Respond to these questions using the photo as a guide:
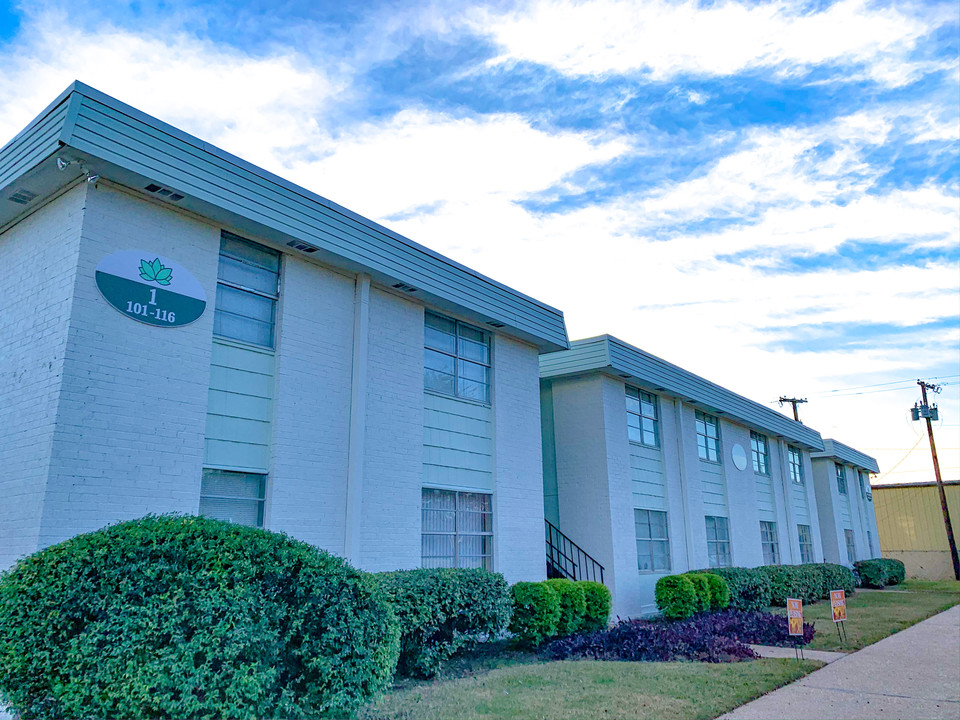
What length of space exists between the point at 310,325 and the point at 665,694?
20.9 feet

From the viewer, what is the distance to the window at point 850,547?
33281 millimetres

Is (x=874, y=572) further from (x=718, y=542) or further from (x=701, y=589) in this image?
(x=701, y=589)

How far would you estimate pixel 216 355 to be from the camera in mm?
9352

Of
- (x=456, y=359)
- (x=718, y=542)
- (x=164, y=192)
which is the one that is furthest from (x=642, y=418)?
(x=164, y=192)

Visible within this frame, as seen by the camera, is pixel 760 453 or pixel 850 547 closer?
pixel 760 453

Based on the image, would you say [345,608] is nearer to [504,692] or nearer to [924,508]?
[504,692]

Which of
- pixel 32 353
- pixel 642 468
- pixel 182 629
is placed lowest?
pixel 182 629

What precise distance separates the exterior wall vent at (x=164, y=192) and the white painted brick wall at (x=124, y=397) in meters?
0.19

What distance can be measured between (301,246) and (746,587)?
44.0 feet

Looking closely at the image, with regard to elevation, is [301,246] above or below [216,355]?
above

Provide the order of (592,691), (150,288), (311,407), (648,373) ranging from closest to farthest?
(592,691) → (150,288) → (311,407) → (648,373)

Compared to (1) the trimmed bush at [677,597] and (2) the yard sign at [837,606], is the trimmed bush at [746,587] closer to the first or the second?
(1) the trimmed bush at [677,597]

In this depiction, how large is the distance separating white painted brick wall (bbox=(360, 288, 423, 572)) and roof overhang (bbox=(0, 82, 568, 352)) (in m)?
0.58

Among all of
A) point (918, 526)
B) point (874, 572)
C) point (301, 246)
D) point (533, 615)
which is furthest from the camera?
point (918, 526)
